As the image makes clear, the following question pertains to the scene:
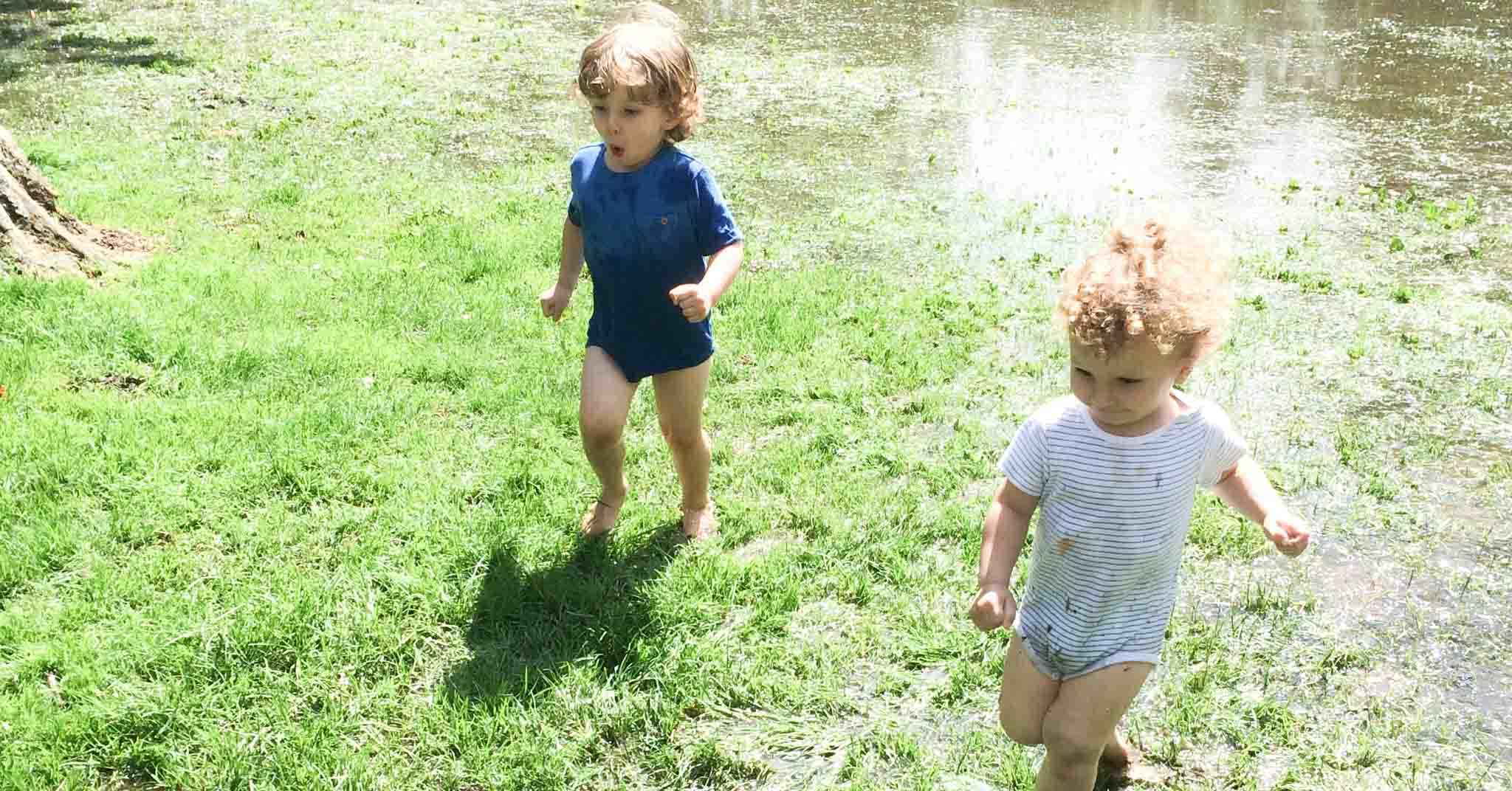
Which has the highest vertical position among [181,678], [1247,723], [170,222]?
[170,222]

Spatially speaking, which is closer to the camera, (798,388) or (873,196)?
(798,388)

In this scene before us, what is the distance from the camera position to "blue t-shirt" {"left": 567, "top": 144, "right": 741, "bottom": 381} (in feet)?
11.4

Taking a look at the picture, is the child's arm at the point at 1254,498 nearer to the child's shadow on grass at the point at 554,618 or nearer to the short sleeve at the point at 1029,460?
the short sleeve at the point at 1029,460


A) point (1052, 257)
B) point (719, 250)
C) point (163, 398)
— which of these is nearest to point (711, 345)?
point (719, 250)

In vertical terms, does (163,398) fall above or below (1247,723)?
above

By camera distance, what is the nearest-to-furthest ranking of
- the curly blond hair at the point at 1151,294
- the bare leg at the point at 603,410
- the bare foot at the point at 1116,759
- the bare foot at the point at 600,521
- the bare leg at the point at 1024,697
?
the curly blond hair at the point at 1151,294, the bare leg at the point at 1024,697, the bare foot at the point at 1116,759, the bare leg at the point at 603,410, the bare foot at the point at 600,521

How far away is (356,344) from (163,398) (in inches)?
31.7

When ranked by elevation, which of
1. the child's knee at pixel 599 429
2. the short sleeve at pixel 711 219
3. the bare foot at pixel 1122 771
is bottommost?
the bare foot at pixel 1122 771

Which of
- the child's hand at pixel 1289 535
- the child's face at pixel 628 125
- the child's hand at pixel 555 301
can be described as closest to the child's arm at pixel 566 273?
the child's hand at pixel 555 301

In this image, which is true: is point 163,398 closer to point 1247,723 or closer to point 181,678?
point 181,678

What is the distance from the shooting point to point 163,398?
15.4 feet

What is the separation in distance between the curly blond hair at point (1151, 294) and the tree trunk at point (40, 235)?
5.13m

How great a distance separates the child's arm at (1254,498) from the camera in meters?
2.40

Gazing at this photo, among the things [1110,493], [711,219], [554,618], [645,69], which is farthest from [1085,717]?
[645,69]
